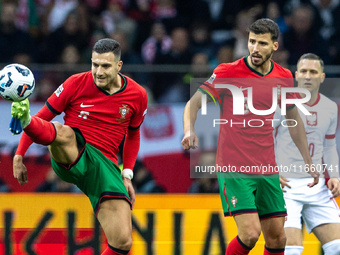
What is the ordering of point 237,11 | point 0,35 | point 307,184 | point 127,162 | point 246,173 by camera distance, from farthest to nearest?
point 237,11 → point 0,35 → point 307,184 → point 127,162 → point 246,173

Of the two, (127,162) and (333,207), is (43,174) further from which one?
(333,207)

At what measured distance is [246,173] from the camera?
16.7ft

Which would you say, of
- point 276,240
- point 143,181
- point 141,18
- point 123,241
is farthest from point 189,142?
point 141,18

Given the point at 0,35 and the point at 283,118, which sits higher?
the point at 0,35

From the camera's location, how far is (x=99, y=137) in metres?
5.14

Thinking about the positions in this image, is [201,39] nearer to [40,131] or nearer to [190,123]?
[190,123]

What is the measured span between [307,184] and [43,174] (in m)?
3.78

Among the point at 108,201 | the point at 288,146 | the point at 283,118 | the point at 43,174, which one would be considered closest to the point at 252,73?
the point at 283,118

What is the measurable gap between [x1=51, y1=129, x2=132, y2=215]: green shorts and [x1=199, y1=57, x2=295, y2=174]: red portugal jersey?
982 millimetres

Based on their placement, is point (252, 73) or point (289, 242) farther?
point (289, 242)

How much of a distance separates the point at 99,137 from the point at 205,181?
10.2 ft

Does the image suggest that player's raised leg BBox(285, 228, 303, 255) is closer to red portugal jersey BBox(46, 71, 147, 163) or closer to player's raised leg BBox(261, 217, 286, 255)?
player's raised leg BBox(261, 217, 286, 255)

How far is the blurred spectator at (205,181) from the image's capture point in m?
7.95

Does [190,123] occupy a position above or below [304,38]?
below
